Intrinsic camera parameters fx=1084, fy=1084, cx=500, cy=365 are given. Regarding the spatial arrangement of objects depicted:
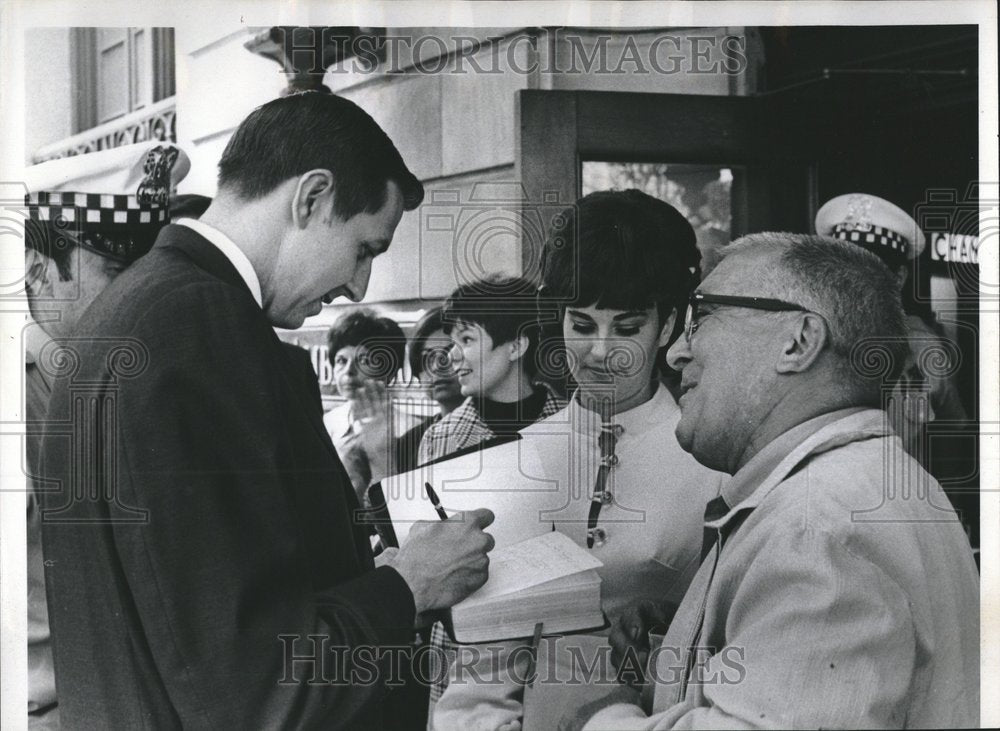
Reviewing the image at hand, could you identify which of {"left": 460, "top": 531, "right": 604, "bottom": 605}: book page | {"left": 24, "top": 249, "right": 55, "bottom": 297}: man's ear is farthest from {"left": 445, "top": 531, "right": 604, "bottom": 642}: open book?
{"left": 24, "top": 249, "right": 55, "bottom": 297}: man's ear

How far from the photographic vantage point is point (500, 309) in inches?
102

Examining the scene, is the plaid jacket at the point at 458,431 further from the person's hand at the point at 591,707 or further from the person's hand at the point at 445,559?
the person's hand at the point at 591,707

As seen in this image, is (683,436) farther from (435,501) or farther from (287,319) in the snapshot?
(287,319)

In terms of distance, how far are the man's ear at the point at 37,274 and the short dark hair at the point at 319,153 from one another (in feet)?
1.61

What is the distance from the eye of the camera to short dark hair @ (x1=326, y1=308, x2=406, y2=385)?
2.58 meters

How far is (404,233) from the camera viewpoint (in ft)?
8.46

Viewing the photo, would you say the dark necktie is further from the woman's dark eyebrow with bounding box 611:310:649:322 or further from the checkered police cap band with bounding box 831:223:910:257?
the checkered police cap band with bounding box 831:223:910:257

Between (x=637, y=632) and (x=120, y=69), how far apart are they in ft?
6.03

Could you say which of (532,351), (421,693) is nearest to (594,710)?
(421,693)

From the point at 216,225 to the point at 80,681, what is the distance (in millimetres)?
1085

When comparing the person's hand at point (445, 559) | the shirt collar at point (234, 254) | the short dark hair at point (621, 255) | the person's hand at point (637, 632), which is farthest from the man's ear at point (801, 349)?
the shirt collar at point (234, 254)

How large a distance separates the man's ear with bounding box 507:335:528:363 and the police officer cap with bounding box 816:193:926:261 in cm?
75

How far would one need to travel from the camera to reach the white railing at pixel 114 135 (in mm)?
2631

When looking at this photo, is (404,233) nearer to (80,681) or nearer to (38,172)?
(38,172)
